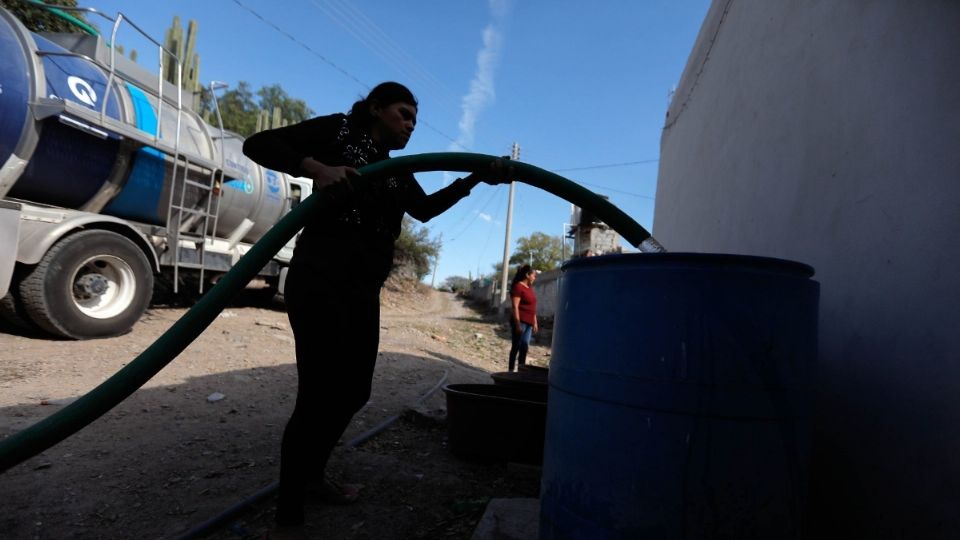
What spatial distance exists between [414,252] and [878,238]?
2131 centimetres

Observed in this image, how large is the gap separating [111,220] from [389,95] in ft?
14.7

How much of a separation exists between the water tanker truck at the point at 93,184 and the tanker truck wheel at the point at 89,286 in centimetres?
1

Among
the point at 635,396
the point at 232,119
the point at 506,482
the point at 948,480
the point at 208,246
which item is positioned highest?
the point at 232,119

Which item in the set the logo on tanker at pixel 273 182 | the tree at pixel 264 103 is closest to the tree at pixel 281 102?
the tree at pixel 264 103

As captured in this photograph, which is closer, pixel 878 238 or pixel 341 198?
pixel 878 238

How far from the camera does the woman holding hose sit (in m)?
1.62

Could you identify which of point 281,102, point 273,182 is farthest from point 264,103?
point 273,182

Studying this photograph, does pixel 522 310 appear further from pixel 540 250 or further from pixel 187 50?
pixel 540 250

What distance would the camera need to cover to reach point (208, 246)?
21.0ft

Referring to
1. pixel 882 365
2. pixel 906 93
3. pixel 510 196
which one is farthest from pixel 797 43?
pixel 510 196

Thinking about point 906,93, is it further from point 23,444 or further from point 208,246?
point 208,246

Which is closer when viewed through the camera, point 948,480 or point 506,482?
point 948,480

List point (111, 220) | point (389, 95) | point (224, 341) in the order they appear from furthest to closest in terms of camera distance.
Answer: point (224, 341) → point (111, 220) → point (389, 95)

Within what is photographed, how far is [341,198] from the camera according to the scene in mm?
1590
